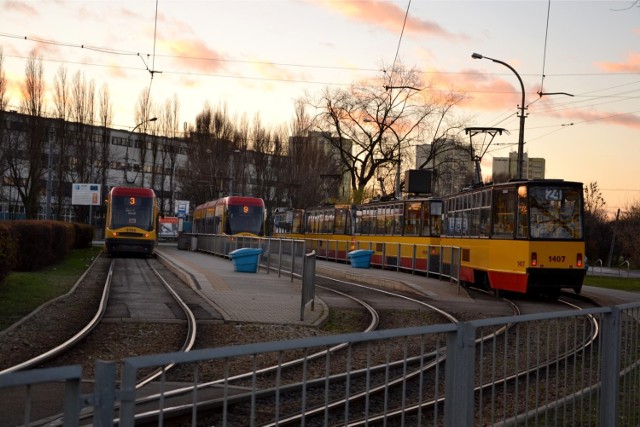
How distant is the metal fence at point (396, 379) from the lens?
2938 millimetres

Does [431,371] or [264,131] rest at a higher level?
[264,131]

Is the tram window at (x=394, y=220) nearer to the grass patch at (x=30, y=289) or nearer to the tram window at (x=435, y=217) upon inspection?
the tram window at (x=435, y=217)

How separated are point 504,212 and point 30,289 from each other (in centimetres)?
1185

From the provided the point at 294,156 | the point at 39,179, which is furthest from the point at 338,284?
the point at 294,156

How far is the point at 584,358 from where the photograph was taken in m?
5.94

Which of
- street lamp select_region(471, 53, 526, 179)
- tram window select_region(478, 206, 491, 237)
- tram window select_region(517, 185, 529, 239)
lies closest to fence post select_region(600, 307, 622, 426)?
tram window select_region(517, 185, 529, 239)

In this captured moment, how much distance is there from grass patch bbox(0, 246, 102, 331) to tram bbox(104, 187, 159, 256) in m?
11.4

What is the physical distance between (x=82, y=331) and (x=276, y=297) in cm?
793

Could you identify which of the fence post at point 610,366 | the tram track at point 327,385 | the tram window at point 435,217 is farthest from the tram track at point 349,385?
the tram window at point 435,217

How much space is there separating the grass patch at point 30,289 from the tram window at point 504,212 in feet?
36.0

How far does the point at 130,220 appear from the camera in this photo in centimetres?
4319

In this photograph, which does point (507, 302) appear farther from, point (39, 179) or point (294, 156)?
point (294, 156)

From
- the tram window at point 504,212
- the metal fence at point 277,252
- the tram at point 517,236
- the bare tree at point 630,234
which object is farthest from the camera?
the bare tree at point 630,234

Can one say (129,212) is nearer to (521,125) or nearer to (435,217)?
(435,217)
